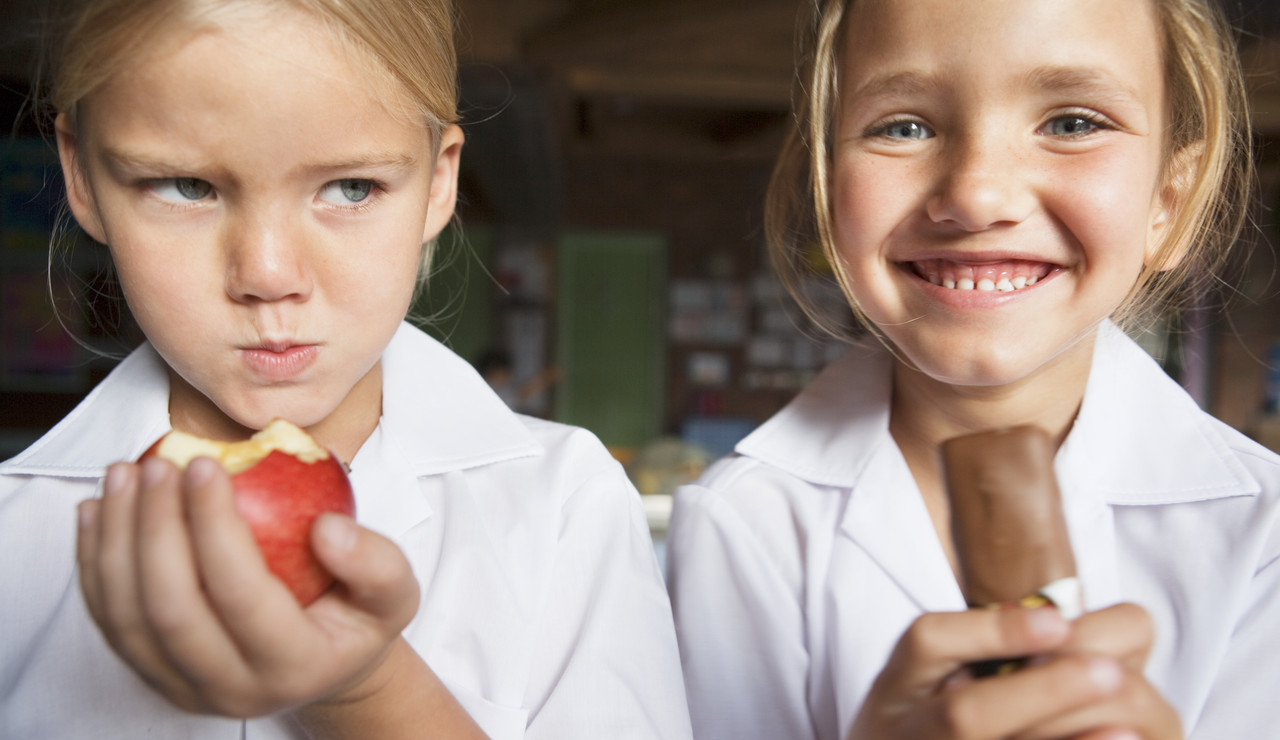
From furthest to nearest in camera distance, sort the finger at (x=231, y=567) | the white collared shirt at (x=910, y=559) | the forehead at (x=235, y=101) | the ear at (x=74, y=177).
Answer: the white collared shirt at (x=910, y=559) < the ear at (x=74, y=177) < the forehead at (x=235, y=101) < the finger at (x=231, y=567)

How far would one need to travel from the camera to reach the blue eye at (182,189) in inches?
21.9

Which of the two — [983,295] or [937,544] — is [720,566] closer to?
[937,544]

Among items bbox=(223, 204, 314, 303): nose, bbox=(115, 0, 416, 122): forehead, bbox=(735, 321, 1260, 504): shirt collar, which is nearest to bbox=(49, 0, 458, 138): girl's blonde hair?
bbox=(115, 0, 416, 122): forehead

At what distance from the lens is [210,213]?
0.55 meters

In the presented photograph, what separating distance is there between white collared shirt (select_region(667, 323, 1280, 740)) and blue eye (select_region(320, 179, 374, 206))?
40 cm

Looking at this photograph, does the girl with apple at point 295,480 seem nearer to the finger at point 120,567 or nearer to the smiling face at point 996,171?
the finger at point 120,567

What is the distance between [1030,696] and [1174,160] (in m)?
0.53

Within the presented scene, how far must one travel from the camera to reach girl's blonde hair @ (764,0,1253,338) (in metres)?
0.75

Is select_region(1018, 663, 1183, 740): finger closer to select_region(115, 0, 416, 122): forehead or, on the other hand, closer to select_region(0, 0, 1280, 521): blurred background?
select_region(115, 0, 416, 122): forehead

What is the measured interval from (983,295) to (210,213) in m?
0.51

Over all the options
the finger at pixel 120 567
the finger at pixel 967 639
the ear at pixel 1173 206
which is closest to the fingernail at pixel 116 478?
the finger at pixel 120 567

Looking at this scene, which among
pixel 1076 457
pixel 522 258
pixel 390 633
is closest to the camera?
pixel 390 633

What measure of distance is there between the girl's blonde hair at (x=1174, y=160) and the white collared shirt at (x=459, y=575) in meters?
0.30

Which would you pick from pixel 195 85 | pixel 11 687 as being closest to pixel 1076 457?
pixel 195 85
